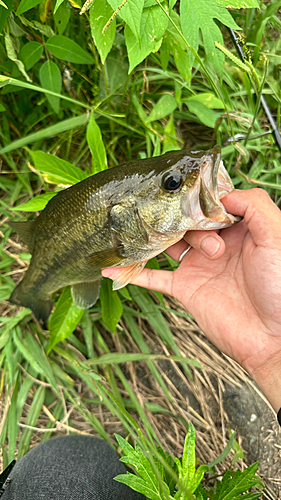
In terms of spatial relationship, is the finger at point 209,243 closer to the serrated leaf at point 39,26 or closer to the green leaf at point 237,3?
the green leaf at point 237,3

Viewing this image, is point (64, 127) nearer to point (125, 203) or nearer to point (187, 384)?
point (125, 203)

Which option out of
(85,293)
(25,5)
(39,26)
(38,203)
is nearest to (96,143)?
(38,203)

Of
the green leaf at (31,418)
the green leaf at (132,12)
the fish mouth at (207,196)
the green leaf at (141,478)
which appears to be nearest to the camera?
the green leaf at (132,12)

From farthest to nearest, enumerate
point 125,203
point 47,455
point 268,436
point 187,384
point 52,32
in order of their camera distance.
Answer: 1. point 187,384
2. point 268,436
3. point 47,455
4. point 52,32
5. point 125,203

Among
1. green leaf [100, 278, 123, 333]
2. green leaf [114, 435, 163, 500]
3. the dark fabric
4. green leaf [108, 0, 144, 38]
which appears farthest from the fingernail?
the dark fabric

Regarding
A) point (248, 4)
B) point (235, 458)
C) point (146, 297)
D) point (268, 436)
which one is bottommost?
point (268, 436)

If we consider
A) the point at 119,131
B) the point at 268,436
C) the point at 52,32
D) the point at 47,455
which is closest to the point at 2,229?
the point at 119,131

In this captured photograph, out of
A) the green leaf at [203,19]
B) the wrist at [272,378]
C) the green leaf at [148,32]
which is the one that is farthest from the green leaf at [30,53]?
the wrist at [272,378]

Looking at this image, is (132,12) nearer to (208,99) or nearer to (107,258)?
(107,258)
